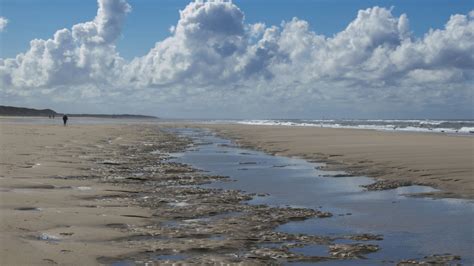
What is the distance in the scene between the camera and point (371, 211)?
10766 mm

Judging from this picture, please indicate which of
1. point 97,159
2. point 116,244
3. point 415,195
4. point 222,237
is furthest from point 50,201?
point 97,159

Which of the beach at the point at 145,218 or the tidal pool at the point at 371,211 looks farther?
the tidal pool at the point at 371,211

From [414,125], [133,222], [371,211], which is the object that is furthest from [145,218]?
[414,125]

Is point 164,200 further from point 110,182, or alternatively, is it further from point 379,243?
point 379,243

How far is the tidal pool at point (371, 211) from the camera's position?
7.70 metres

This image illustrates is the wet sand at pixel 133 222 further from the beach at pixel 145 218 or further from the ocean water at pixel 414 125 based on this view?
the ocean water at pixel 414 125

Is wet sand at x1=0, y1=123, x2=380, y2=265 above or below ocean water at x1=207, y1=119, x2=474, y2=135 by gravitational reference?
below

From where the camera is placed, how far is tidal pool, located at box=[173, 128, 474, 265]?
7.70 meters

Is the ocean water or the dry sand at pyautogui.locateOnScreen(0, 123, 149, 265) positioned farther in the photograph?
the ocean water

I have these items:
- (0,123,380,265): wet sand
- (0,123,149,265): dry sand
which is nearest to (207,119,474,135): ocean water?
(0,123,380,265): wet sand

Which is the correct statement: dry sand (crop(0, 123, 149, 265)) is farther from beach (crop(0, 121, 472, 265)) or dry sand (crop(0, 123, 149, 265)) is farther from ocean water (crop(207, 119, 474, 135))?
ocean water (crop(207, 119, 474, 135))

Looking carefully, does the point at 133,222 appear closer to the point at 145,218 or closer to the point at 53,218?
the point at 145,218

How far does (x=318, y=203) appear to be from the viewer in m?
11.8

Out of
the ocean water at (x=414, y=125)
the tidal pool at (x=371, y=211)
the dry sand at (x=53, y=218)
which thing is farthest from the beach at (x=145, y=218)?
the ocean water at (x=414, y=125)
